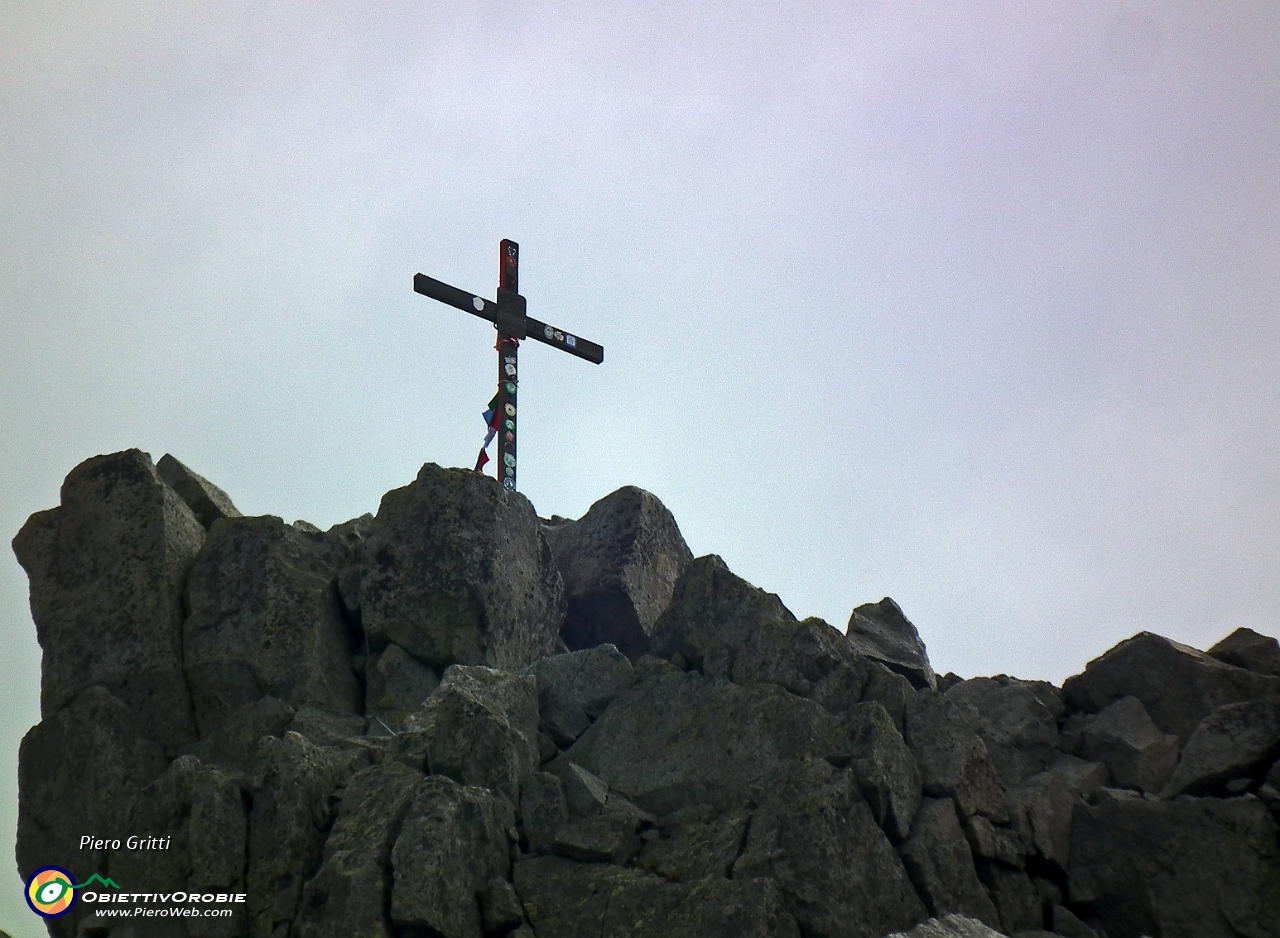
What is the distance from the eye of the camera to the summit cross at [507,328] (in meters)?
26.4

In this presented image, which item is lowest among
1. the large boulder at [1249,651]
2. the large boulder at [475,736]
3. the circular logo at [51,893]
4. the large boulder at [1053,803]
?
the circular logo at [51,893]

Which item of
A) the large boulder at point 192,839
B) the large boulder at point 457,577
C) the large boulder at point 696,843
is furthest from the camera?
the large boulder at point 457,577

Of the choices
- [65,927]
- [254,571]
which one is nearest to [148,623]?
[254,571]

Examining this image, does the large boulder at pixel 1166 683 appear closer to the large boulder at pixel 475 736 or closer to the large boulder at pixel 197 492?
the large boulder at pixel 475 736

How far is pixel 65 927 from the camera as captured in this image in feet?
56.2

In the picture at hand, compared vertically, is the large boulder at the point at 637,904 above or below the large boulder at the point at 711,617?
below

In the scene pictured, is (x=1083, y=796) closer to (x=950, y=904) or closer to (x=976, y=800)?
(x=976, y=800)

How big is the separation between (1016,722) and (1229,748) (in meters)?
3.17

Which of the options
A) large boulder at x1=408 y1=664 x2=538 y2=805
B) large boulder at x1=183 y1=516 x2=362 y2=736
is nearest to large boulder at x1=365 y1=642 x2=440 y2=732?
large boulder at x1=183 y1=516 x2=362 y2=736

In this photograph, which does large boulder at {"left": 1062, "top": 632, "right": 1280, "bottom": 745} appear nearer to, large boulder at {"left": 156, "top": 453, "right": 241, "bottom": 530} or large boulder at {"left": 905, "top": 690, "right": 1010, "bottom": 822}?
large boulder at {"left": 905, "top": 690, "right": 1010, "bottom": 822}

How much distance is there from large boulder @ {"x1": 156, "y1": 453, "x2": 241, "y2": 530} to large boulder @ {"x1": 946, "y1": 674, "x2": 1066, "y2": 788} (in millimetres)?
12039

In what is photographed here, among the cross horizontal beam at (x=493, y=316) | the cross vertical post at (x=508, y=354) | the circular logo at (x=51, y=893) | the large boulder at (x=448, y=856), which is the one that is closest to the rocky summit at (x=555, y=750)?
the large boulder at (x=448, y=856)

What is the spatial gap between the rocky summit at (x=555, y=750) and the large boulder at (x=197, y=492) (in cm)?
5

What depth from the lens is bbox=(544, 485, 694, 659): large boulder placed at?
22.2m
